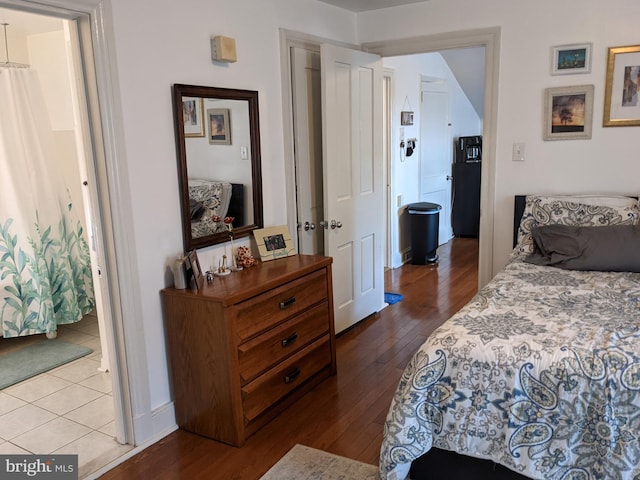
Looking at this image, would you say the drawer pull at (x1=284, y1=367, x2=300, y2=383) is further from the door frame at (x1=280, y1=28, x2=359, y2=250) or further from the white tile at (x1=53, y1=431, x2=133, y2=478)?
the door frame at (x1=280, y1=28, x2=359, y2=250)

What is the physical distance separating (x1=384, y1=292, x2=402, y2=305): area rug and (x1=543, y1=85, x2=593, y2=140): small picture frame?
1.88 m

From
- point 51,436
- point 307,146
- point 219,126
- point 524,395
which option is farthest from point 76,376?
point 524,395

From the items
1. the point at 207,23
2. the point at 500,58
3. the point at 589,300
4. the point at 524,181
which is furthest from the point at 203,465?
the point at 500,58

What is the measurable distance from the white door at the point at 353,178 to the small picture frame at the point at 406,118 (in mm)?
1581

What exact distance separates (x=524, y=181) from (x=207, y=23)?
230cm

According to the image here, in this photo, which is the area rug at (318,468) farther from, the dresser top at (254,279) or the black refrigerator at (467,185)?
the black refrigerator at (467,185)

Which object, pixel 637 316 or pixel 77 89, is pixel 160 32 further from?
pixel 637 316

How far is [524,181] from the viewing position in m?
3.64

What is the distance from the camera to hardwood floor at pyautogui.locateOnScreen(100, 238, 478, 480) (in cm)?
237

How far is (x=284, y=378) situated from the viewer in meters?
2.82

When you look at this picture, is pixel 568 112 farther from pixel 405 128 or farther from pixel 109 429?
pixel 109 429

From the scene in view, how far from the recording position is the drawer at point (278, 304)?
2.50 m

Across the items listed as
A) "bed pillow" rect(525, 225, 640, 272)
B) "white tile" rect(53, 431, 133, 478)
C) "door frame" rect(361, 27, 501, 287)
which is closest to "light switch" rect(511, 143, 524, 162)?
"door frame" rect(361, 27, 501, 287)

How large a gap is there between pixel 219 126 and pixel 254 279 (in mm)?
857
